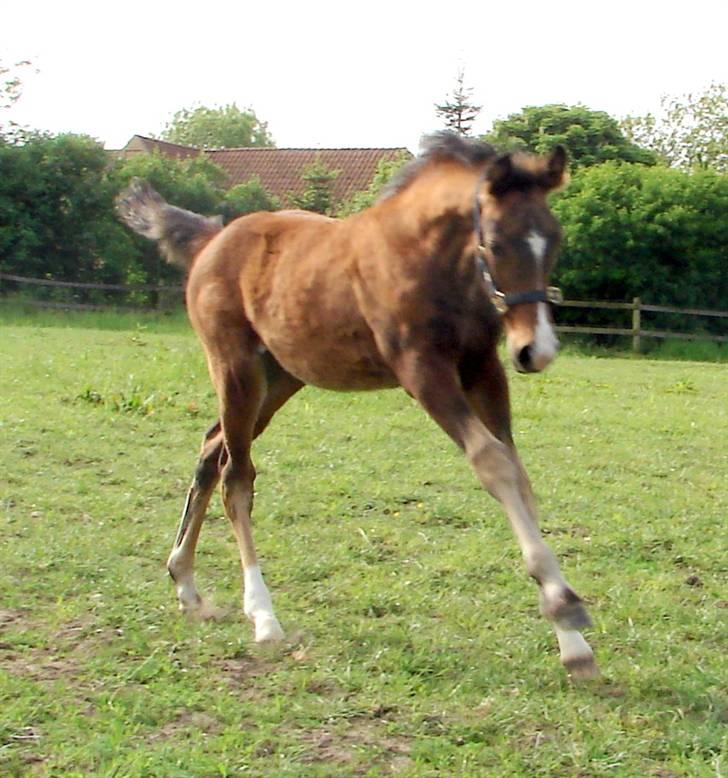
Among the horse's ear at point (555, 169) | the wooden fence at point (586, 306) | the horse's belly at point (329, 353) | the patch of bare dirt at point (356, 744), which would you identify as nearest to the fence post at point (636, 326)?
the wooden fence at point (586, 306)

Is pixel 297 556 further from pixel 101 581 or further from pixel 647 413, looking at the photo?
pixel 647 413

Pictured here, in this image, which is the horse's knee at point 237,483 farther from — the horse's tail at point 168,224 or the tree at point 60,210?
the tree at point 60,210

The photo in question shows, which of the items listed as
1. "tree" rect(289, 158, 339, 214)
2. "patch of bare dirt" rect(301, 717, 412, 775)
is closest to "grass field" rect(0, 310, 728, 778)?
"patch of bare dirt" rect(301, 717, 412, 775)

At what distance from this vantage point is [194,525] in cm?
543

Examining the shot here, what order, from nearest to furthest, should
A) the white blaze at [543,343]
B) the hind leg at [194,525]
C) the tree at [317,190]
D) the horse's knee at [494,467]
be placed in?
the white blaze at [543,343] < the horse's knee at [494,467] < the hind leg at [194,525] < the tree at [317,190]

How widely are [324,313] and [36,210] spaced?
23.0 meters

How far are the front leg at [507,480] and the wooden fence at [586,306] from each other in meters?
19.7

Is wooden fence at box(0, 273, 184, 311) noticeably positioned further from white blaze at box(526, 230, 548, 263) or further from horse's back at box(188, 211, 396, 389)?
white blaze at box(526, 230, 548, 263)

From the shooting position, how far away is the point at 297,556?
6012mm

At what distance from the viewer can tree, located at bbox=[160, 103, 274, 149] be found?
84938mm

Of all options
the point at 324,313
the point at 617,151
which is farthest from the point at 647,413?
the point at 617,151

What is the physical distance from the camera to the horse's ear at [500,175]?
4.07m

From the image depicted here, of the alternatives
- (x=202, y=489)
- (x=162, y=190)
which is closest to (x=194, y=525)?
(x=202, y=489)

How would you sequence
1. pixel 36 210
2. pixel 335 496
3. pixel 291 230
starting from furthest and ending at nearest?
pixel 36 210 < pixel 335 496 < pixel 291 230
